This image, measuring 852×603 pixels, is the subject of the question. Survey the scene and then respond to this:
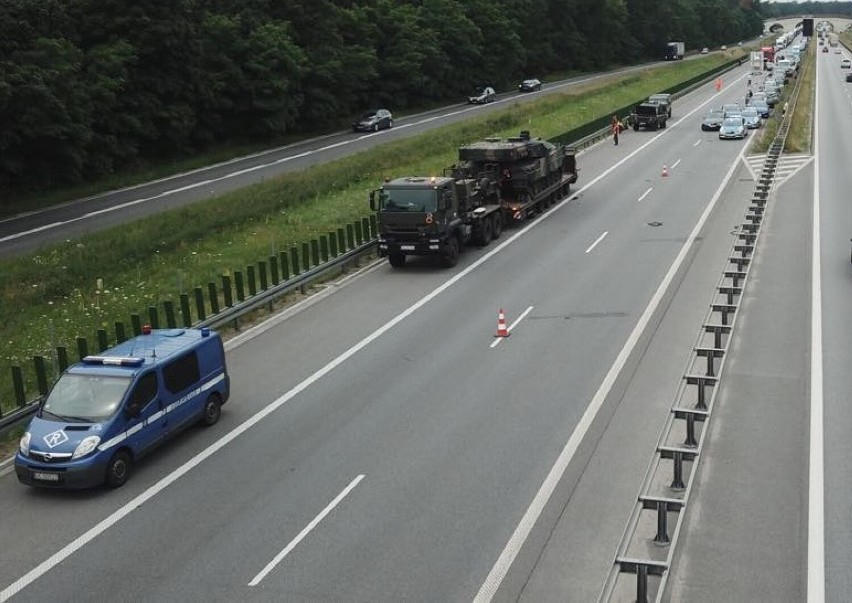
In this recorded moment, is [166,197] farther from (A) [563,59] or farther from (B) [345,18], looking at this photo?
(A) [563,59]

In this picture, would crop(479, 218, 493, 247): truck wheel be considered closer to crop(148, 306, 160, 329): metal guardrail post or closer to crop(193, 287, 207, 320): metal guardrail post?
crop(193, 287, 207, 320): metal guardrail post

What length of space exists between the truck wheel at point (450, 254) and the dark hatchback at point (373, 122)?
138 feet

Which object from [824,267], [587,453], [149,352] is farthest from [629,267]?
[149,352]

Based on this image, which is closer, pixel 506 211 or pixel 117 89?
pixel 506 211

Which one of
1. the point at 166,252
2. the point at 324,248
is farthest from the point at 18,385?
the point at 166,252

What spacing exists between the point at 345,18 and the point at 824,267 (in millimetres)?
57309

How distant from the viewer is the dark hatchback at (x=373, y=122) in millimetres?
69562

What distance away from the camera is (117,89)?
166 ft

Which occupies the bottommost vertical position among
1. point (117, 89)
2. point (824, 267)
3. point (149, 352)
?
point (824, 267)

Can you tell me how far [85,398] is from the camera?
1492 cm

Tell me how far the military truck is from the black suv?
25.6 m

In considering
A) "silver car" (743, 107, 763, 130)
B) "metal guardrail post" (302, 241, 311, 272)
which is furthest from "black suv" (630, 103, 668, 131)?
"metal guardrail post" (302, 241, 311, 272)

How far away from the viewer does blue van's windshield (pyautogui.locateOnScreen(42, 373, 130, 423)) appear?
48.1 ft

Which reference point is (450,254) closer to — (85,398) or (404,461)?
(404,461)
